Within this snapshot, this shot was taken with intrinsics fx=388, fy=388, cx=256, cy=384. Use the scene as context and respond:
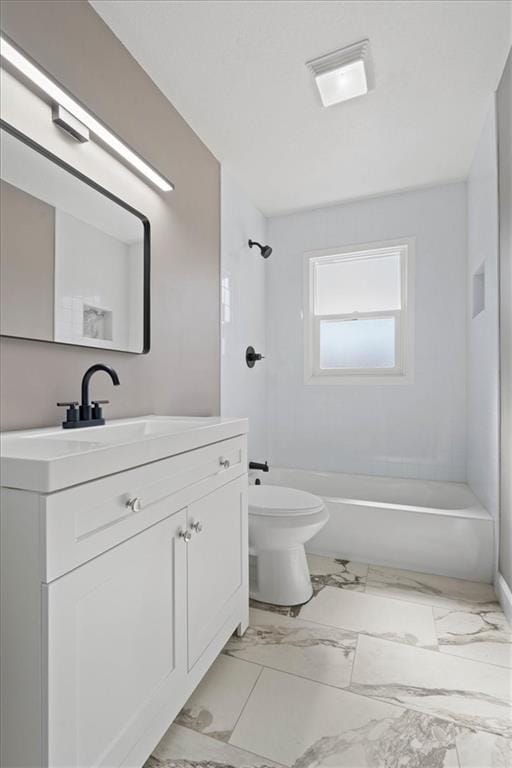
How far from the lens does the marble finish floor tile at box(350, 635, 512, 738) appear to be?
1218 millimetres

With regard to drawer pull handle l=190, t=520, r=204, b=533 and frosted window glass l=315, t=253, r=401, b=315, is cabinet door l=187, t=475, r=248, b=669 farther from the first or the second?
frosted window glass l=315, t=253, r=401, b=315

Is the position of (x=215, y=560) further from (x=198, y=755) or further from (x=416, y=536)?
(x=416, y=536)

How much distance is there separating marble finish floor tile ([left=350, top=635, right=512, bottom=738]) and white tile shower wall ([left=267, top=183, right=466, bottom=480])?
153 centimetres

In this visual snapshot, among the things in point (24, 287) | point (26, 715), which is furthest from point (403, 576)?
point (24, 287)

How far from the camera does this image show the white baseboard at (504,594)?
1711 mm

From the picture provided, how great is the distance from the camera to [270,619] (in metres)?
1.71

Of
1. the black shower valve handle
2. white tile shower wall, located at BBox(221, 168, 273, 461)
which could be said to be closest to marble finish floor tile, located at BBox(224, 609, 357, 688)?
white tile shower wall, located at BBox(221, 168, 273, 461)

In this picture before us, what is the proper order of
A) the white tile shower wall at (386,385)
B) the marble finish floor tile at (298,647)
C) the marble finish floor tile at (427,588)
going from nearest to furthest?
the marble finish floor tile at (298,647), the marble finish floor tile at (427,588), the white tile shower wall at (386,385)

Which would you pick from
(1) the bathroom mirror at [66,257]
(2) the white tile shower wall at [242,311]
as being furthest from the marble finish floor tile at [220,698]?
(2) the white tile shower wall at [242,311]

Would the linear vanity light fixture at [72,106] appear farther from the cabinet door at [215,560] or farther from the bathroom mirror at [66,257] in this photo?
the cabinet door at [215,560]

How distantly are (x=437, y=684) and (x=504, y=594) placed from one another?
0.68 meters

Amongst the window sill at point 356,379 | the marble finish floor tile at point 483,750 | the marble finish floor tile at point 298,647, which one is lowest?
the marble finish floor tile at point 483,750

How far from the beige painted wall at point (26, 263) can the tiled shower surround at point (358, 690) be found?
130 cm

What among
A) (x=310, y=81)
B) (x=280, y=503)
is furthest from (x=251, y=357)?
(x=310, y=81)
